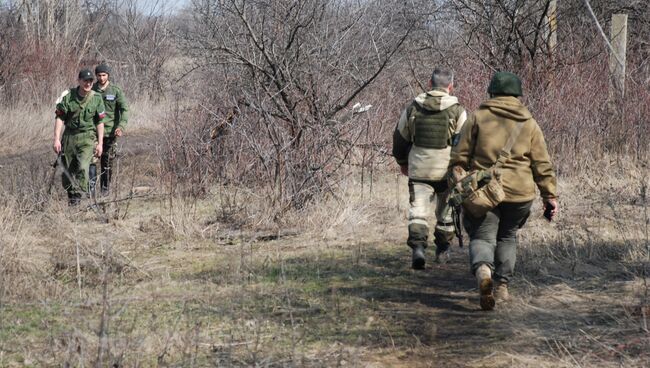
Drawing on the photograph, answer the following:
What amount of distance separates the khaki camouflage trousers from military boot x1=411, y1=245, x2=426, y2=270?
25mm

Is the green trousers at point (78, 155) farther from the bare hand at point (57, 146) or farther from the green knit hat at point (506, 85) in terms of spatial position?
the green knit hat at point (506, 85)

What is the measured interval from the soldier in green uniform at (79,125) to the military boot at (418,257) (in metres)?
4.37

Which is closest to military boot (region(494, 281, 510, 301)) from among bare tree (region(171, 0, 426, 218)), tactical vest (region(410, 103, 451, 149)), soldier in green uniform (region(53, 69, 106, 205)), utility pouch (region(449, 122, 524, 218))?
utility pouch (region(449, 122, 524, 218))

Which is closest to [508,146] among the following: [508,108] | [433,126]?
[508,108]

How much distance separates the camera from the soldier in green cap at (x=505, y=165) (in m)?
6.01

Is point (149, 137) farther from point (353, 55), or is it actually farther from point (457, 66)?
point (353, 55)

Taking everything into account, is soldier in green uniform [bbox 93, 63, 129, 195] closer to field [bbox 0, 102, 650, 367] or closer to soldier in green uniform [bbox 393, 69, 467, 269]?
field [bbox 0, 102, 650, 367]

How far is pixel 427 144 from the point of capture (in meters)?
7.25

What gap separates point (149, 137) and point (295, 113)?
426 inches

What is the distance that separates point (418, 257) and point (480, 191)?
128 centimetres

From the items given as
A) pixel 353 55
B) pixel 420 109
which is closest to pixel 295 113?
pixel 353 55

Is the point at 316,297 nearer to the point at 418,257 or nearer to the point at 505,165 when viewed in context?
the point at 418,257

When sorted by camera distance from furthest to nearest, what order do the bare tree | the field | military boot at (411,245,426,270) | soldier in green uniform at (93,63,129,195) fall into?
1. soldier in green uniform at (93,63,129,195)
2. the bare tree
3. military boot at (411,245,426,270)
4. the field

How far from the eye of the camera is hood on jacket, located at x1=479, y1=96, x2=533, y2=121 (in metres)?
6.04
